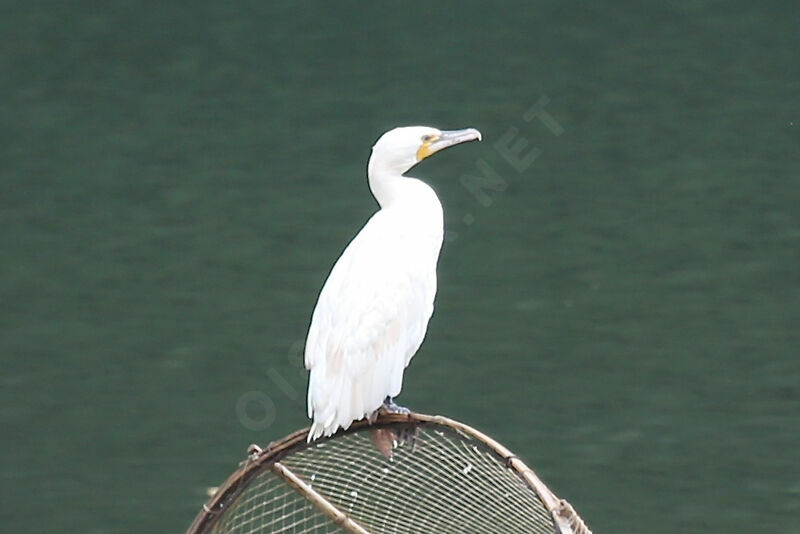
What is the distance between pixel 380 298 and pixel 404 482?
1.66ft

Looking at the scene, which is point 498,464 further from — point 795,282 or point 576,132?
point 576,132

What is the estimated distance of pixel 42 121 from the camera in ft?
26.7

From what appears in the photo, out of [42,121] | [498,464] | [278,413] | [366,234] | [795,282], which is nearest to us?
[498,464]

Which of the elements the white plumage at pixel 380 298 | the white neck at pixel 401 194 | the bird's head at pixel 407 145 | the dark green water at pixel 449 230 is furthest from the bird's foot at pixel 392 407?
the dark green water at pixel 449 230

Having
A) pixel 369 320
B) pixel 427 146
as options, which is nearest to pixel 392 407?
pixel 369 320

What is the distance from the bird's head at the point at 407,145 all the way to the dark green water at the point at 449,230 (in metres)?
1.91

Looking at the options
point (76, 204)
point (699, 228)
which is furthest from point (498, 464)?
point (76, 204)

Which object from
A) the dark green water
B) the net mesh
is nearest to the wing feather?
the net mesh

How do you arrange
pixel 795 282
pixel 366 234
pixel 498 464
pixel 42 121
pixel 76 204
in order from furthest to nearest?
1. pixel 42 121
2. pixel 76 204
3. pixel 795 282
4. pixel 366 234
5. pixel 498 464

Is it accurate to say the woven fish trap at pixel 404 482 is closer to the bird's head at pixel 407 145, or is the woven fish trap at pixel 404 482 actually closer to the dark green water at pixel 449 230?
the bird's head at pixel 407 145

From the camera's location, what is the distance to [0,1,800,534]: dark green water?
577 cm

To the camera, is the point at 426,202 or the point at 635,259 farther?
the point at 635,259

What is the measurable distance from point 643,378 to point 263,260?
1.78 m

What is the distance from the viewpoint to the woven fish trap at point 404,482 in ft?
11.1
